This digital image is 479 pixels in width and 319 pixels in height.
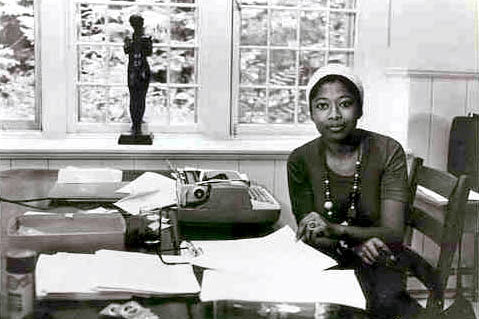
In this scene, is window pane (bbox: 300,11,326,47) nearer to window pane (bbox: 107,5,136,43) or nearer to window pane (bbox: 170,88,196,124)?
window pane (bbox: 170,88,196,124)

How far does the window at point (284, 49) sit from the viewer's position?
3.55 meters

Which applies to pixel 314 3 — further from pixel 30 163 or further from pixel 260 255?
pixel 260 255

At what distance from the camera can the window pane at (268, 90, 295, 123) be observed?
3645 millimetres

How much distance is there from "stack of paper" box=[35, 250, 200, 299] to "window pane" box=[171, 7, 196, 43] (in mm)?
2213

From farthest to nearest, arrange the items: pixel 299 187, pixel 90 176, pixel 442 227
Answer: pixel 90 176, pixel 299 187, pixel 442 227

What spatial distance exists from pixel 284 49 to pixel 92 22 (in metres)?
1.03

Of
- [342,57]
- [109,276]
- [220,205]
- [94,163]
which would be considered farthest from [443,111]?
[109,276]

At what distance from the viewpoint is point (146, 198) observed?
6.82ft

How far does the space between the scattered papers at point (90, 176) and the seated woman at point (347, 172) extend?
25.6 inches

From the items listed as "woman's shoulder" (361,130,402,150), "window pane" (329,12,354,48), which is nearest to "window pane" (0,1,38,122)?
"window pane" (329,12,354,48)

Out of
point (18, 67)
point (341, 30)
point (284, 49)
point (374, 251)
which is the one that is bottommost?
point (374, 251)

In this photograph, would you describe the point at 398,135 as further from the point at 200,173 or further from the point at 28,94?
the point at 28,94

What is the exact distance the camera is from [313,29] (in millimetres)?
3605

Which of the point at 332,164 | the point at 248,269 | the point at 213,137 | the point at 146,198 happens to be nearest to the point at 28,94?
the point at 213,137
